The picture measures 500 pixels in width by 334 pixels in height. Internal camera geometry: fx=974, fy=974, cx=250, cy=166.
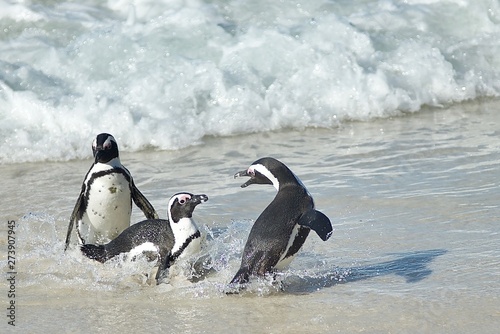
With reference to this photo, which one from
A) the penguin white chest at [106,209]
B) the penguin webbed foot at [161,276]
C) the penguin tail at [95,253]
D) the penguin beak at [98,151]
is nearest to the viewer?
the penguin webbed foot at [161,276]

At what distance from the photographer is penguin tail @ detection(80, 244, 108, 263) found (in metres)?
4.52

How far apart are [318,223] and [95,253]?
119 centimetres

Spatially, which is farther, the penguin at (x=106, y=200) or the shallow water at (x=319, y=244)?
the penguin at (x=106, y=200)

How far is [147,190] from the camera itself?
5926mm

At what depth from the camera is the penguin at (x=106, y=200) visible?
4977mm

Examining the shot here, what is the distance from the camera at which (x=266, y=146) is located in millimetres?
7133

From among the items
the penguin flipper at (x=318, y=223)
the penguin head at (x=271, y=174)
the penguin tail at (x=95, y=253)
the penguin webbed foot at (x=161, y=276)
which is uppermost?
the penguin head at (x=271, y=174)

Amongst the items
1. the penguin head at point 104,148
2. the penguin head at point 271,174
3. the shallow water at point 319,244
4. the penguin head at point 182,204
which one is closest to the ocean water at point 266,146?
the shallow water at point 319,244

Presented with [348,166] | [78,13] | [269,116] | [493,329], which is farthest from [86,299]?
[78,13]

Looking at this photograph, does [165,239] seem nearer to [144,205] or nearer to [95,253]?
[95,253]

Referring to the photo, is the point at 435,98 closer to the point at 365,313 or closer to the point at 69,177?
the point at 69,177

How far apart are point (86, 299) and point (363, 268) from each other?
3.89 ft

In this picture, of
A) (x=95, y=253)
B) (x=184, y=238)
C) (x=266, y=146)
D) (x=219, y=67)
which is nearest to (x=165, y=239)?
(x=184, y=238)

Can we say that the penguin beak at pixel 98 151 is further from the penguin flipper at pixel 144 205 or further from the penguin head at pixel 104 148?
the penguin flipper at pixel 144 205
